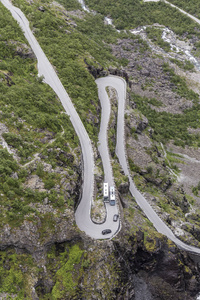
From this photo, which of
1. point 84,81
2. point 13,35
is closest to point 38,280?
point 84,81

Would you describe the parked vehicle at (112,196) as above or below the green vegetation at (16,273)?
above

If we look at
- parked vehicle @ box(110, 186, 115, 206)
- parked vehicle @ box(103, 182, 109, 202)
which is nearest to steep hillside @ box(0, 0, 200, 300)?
parked vehicle @ box(103, 182, 109, 202)

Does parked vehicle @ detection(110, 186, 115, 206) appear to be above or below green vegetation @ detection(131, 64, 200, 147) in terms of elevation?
above

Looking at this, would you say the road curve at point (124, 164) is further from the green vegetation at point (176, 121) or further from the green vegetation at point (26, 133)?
the green vegetation at point (176, 121)

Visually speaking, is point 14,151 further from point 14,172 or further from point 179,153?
point 179,153

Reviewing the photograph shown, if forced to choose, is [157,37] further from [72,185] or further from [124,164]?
[72,185]

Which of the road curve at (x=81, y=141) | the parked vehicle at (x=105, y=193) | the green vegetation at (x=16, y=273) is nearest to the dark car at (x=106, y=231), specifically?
the road curve at (x=81, y=141)

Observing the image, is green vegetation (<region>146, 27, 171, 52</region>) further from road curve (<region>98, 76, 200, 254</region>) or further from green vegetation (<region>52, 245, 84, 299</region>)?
green vegetation (<region>52, 245, 84, 299</region>)
